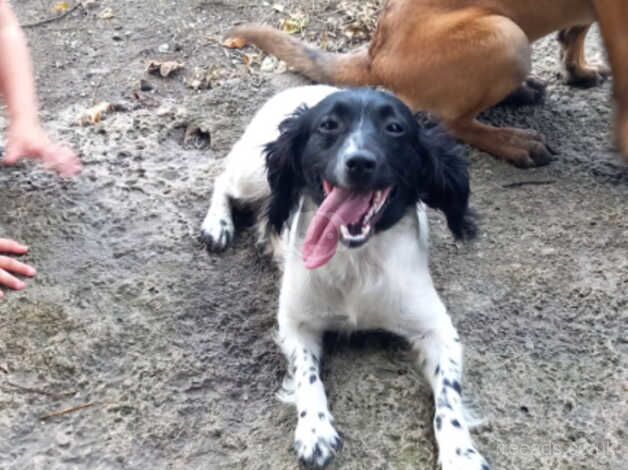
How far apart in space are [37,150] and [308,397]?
119cm

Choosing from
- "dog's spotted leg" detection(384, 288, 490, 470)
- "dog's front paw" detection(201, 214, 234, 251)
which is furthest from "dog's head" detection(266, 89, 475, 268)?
"dog's front paw" detection(201, 214, 234, 251)

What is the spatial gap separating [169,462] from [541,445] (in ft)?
3.64

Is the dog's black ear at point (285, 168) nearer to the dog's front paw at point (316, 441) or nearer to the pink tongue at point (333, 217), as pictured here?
the pink tongue at point (333, 217)

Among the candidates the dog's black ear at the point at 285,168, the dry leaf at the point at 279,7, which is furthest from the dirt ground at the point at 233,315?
the dry leaf at the point at 279,7

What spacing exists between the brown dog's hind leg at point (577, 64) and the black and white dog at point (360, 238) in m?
1.72

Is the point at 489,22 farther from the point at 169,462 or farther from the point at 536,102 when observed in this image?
the point at 169,462

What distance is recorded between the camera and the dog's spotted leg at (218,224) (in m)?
3.58

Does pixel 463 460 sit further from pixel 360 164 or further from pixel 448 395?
pixel 360 164

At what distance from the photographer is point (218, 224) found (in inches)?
143

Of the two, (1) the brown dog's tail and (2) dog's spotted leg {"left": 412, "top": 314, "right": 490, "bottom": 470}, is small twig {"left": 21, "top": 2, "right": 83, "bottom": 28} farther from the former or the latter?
(2) dog's spotted leg {"left": 412, "top": 314, "right": 490, "bottom": 470}

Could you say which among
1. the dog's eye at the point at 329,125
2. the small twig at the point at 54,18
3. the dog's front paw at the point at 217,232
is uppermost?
the dog's eye at the point at 329,125

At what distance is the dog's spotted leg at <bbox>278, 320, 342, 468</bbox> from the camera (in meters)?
2.69

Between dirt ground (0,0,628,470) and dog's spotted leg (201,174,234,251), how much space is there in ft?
0.17

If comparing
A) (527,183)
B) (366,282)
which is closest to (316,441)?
(366,282)
